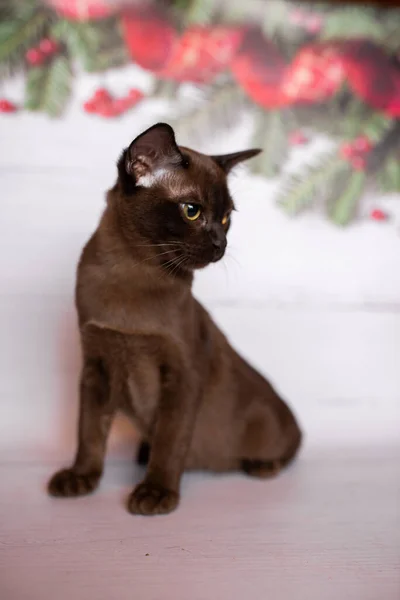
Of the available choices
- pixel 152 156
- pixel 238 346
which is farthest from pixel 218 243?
pixel 238 346

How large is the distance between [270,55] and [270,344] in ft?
2.22

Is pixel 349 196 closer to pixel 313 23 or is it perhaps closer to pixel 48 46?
pixel 313 23

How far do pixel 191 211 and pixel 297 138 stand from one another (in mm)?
606

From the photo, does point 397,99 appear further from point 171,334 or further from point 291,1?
point 171,334

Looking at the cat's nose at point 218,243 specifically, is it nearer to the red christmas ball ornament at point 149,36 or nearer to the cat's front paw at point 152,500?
the cat's front paw at point 152,500

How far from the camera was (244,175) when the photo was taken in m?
1.66

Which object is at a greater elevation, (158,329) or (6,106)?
(6,106)

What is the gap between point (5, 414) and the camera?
1.58m

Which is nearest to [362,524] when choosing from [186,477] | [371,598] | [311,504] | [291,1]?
[311,504]

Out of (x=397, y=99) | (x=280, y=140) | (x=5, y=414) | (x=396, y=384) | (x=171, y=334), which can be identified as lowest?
(x=5, y=414)

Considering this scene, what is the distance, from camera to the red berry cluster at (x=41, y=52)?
1.54 metres

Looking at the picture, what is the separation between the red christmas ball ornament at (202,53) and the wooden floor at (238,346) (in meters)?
0.10

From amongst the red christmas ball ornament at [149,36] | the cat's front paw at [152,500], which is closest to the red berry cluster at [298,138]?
the red christmas ball ornament at [149,36]

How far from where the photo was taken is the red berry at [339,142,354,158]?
1.68 meters
